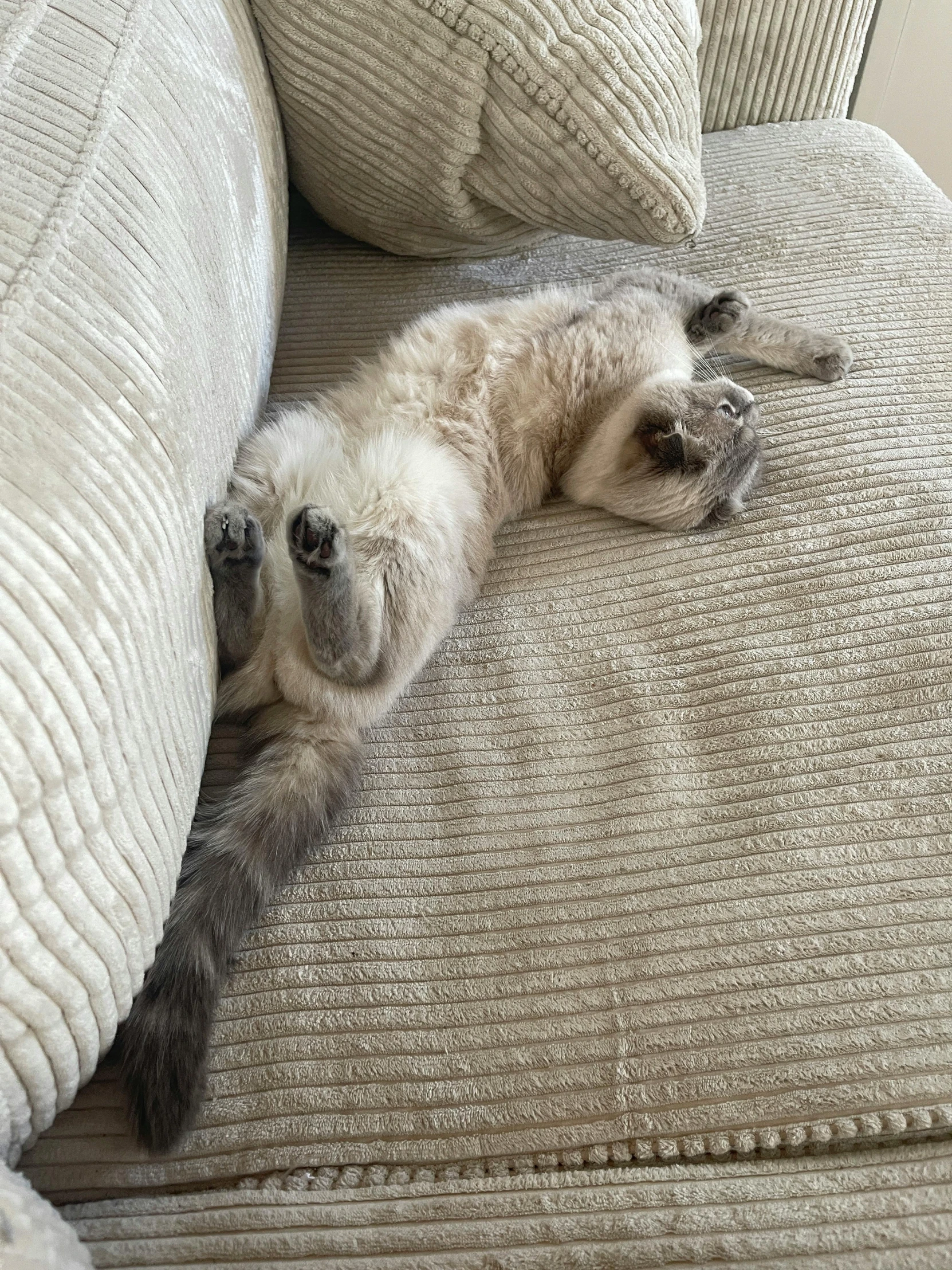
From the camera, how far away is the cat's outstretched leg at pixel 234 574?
96 cm

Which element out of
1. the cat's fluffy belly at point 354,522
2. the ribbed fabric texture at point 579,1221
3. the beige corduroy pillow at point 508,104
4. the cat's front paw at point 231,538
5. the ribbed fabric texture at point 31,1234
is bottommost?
the ribbed fabric texture at point 579,1221

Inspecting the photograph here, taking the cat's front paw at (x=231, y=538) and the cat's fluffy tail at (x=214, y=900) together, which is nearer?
the cat's fluffy tail at (x=214, y=900)

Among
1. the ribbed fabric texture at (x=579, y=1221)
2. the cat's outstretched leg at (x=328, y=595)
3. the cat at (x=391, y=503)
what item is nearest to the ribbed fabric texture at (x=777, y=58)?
the cat at (x=391, y=503)

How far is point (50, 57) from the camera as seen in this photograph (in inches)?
33.9

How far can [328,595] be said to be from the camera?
3.43ft

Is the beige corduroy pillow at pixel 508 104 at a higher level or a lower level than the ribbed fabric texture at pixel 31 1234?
higher

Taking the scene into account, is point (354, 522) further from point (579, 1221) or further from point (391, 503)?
point (579, 1221)

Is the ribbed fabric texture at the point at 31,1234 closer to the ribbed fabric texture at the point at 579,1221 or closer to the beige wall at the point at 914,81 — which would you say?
the ribbed fabric texture at the point at 579,1221

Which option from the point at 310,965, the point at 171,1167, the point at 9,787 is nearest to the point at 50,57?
the point at 9,787

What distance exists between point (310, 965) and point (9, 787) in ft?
1.25

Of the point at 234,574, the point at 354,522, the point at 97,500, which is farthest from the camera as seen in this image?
the point at 354,522

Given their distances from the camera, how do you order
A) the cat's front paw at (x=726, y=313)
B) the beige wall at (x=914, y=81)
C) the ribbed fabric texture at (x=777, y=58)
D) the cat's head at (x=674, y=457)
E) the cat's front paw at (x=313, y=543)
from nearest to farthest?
the cat's front paw at (x=313, y=543), the cat's head at (x=674, y=457), the cat's front paw at (x=726, y=313), the ribbed fabric texture at (x=777, y=58), the beige wall at (x=914, y=81)

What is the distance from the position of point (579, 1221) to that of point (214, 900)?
422 millimetres

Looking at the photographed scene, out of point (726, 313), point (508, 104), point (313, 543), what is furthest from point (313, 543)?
point (726, 313)
